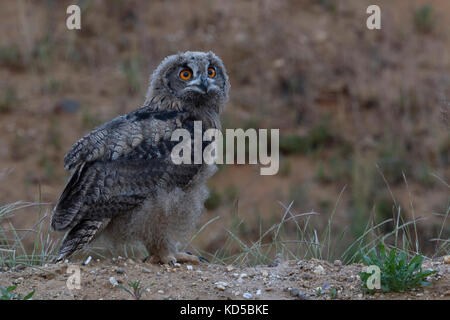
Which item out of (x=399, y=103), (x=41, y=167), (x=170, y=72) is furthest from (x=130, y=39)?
(x=170, y=72)

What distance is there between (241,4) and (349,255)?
10.3 m

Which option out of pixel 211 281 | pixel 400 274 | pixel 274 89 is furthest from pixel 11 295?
pixel 274 89

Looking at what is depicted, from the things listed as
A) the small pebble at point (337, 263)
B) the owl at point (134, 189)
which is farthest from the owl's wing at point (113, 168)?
the small pebble at point (337, 263)

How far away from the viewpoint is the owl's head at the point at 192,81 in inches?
214

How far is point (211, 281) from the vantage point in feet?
15.6

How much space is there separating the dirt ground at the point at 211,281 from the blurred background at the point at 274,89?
5.03 meters

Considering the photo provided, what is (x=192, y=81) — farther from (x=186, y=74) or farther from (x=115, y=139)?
(x=115, y=139)

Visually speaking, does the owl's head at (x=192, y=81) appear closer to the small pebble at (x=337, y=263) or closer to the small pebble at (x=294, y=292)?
the small pebble at (x=337, y=263)

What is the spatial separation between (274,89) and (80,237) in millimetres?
9046

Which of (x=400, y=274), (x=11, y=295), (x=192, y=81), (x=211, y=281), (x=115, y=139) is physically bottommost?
(x=211, y=281)

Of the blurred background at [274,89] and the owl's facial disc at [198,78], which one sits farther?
the blurred background at [274,89]

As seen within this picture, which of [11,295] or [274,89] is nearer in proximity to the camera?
[11,295]

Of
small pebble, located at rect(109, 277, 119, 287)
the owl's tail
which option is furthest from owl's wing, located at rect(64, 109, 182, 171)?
small pebble, located at rect(109, 277, 119, 287)

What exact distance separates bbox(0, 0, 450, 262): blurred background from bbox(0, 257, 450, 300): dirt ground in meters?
5.03
